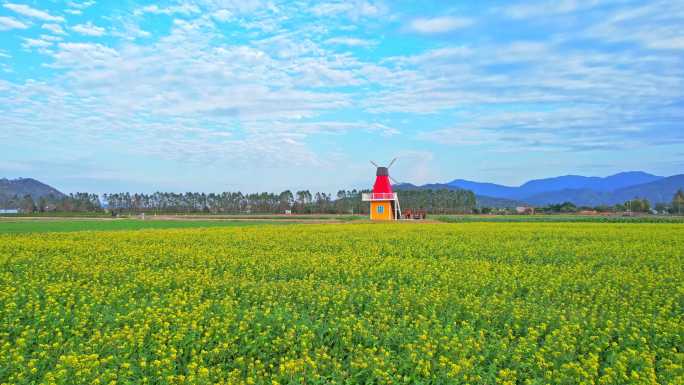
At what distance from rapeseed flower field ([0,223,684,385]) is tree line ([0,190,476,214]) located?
118 metres

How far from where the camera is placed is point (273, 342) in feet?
28.4

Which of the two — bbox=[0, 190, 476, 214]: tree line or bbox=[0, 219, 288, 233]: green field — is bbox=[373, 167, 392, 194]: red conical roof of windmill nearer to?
bbox=[0, 219, 288, 233]: green field

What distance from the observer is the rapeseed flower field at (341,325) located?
7.45 metres

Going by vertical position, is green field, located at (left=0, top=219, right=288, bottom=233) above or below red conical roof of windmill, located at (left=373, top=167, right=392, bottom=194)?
below

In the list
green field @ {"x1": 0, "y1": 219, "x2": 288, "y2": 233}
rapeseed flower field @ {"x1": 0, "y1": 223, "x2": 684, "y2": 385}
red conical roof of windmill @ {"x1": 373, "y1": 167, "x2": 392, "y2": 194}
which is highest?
red conical roof of windmill @ {"x1": 373, "y1": 167, "x2": 392, "y2": 194}

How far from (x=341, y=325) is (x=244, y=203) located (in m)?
152

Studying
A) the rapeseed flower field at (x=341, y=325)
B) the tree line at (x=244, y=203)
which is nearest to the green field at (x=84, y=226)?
the rapeseed flower field at (x=341, y=325)

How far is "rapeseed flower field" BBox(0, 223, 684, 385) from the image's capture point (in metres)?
7.45

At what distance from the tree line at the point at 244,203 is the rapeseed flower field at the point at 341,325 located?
11755 centimetres

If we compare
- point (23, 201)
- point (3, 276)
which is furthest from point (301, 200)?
point (3, 276)

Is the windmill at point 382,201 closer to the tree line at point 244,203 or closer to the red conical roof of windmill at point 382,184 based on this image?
the red conical roof of windmill at point 382,184

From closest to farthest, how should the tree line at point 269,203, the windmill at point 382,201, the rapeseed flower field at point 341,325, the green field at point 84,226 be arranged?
the rapeseed flower field at point 341,325
the green field at point 84,226
the windmill at point 382,201
the tree line at point 269,203

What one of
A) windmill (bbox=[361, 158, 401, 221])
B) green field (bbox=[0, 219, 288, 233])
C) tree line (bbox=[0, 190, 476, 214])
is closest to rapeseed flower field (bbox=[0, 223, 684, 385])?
green field (bbox=[0, 219, 288, 233])

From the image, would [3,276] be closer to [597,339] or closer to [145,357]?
[145,357]
